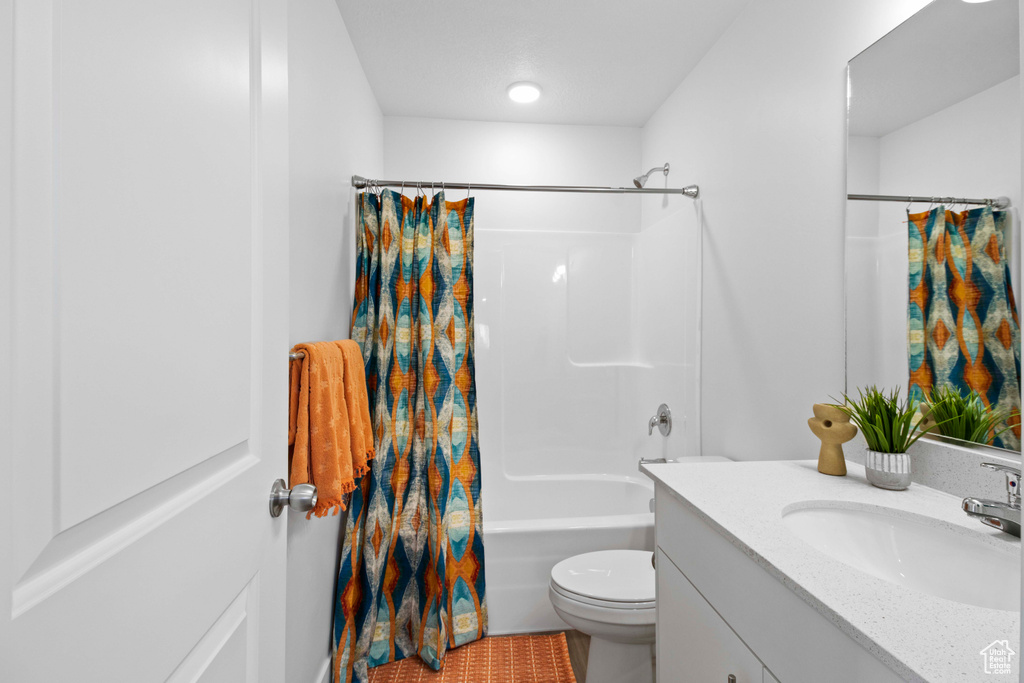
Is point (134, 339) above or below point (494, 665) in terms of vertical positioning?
above

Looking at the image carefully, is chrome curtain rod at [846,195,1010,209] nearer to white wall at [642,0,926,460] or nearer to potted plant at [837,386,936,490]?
white wall at [642,0,926,460]

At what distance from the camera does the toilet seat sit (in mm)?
1598

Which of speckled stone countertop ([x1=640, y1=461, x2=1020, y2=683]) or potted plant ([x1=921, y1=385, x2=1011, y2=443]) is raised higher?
potted plant ([x1=921, y1=385, x2=1011, y2=443])

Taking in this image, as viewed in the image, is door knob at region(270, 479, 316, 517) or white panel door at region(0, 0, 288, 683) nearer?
white panel door at region(0, 0, 288, 683)

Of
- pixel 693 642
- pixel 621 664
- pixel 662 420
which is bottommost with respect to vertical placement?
pixel 621 664

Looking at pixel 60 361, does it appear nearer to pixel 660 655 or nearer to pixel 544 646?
pixel 660 655

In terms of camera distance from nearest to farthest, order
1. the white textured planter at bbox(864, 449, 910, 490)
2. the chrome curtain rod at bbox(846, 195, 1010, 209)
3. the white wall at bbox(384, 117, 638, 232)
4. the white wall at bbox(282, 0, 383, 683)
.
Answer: the chrome curtain rod at bbox(846, 195, 1010, 209) → the white textured planter at bbox(864, 449, 910, 490) → the white wall at bbox(282, 0, 383, 683) → the white wall at bbox(384, 117, 638, 232)

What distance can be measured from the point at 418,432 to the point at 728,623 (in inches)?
52.0

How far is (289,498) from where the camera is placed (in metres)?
0.86

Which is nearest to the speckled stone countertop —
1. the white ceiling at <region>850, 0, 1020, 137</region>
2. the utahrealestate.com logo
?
the utahrealestate.com logo

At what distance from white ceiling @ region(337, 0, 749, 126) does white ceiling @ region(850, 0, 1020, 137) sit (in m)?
0.78

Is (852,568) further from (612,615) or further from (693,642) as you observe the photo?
(612,615)

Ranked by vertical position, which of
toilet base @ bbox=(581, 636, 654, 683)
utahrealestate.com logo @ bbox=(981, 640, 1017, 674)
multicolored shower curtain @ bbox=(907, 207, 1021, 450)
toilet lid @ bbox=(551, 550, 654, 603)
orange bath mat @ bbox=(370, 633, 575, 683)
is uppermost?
multicolored shower curtain @ bbox=(907, 207, 1021, 450)

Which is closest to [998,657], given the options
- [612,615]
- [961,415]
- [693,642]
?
[693,642]
